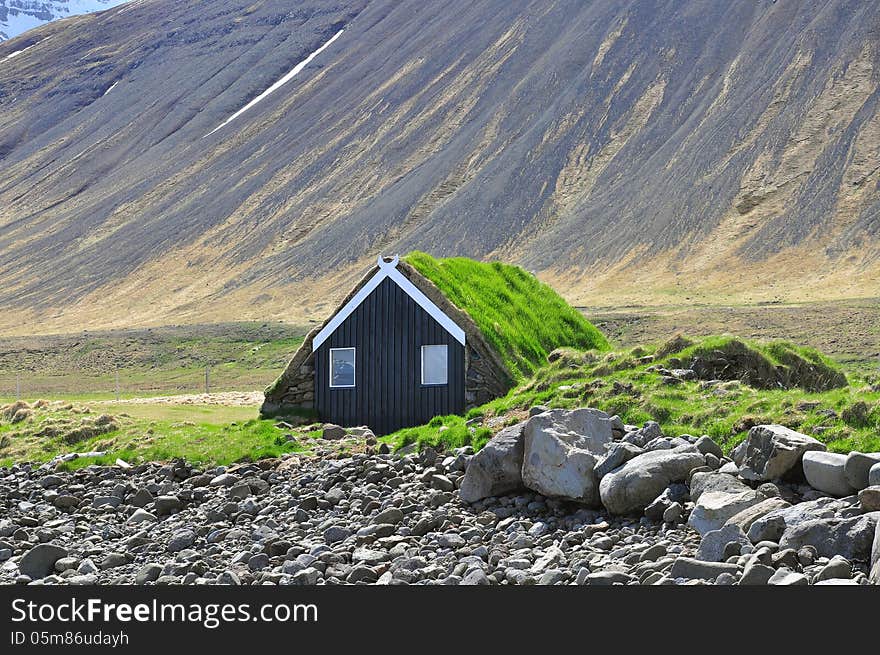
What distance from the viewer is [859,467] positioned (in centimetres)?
1198

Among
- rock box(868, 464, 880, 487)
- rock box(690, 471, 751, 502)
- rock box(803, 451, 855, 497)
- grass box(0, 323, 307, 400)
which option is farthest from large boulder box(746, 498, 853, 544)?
grass box(0, 323, 307, 400)

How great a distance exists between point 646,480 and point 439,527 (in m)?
2.94

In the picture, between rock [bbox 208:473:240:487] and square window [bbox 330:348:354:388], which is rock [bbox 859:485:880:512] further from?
square window [bbox 330:348:354:388]

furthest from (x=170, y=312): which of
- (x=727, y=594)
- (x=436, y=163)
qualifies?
(x=727, y=594)

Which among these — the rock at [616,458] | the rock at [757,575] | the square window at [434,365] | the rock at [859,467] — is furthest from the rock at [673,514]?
the square window at [434,365]

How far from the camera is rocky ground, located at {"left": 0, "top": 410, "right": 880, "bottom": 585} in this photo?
11.3 m

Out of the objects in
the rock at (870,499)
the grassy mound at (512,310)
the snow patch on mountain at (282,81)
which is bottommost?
the rock at (870,499)

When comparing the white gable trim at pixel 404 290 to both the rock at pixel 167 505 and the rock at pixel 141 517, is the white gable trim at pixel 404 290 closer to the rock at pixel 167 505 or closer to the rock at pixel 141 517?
the rock at pixel 167 505

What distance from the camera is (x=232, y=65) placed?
584ft

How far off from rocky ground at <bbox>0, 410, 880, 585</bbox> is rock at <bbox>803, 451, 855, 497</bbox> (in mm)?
149

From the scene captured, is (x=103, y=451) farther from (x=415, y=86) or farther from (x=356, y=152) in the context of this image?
(x=415, y=86)

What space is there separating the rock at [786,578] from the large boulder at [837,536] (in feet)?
2.47

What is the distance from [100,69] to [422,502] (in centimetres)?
19531

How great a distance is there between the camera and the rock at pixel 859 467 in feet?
39.1
